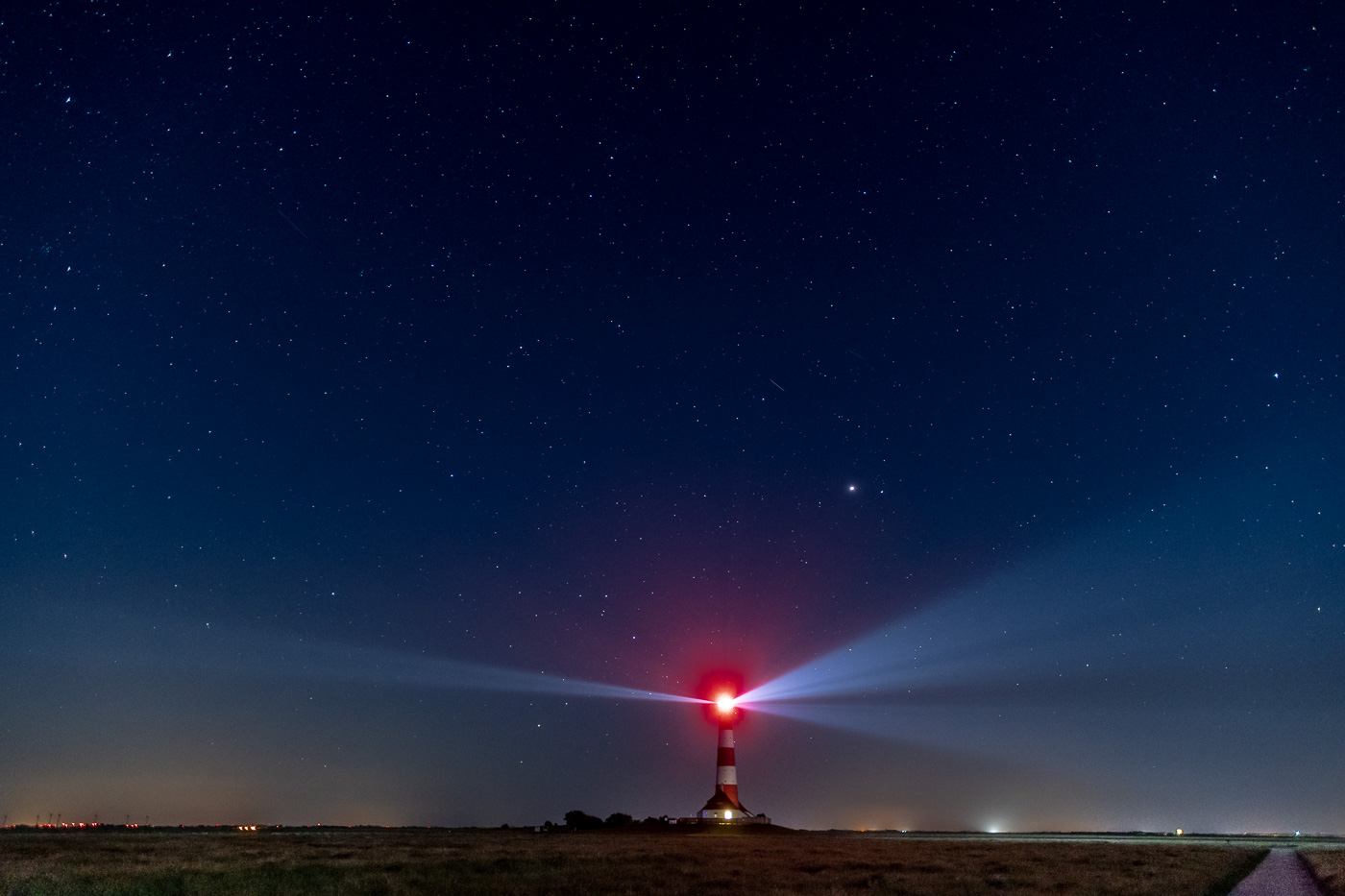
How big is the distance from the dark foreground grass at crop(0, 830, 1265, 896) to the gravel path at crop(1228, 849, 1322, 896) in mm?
561

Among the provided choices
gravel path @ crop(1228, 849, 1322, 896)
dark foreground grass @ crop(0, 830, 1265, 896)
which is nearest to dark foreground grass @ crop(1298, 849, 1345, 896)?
gravel path @ crop(1228, 849, 1322, 896)

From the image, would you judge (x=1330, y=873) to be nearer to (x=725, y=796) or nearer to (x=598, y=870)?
(x=598, y=870)

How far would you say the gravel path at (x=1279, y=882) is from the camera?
71.6 feet

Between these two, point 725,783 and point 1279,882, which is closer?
point 1279,882

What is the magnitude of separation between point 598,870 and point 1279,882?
1683cm

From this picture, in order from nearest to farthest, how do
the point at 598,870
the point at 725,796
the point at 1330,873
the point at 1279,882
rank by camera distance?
1. the point at 1279,882
2. the point at 1330,873
3. the point at 598,870
4. the point at 725,796

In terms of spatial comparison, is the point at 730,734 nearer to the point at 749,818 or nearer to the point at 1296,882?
the point at 749,818

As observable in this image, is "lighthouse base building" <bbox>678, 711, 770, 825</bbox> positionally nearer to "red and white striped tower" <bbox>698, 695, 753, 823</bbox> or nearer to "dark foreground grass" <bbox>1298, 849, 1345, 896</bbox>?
"red and white striped tower" <bbox>698, 695, 753, 823</bbox>

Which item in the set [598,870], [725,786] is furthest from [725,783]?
[598,870]

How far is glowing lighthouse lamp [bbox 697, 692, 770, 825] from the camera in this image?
213ft

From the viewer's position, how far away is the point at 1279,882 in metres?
24.9

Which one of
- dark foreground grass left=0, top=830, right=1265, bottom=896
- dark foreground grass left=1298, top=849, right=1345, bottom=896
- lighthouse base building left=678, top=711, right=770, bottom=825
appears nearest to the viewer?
dark foreground grass left=1298, top=849, right=1345, bottom=896

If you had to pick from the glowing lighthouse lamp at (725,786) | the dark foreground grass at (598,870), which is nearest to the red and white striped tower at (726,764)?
the glowing lighthouse lamp at (725,786)

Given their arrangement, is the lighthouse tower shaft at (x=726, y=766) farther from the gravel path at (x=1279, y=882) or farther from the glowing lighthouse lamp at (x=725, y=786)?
the gravel path at (x=1279, y=882)
